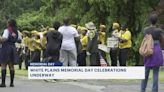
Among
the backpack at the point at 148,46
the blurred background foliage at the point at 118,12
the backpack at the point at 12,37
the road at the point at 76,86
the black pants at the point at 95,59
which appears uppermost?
the blurred background foliage at the point at 118,12

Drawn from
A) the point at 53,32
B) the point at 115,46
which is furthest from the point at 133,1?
the point at 53,32

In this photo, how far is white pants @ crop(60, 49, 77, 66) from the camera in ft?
55.0

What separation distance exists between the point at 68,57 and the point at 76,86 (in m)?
1.69

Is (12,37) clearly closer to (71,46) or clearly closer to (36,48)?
(71,46)

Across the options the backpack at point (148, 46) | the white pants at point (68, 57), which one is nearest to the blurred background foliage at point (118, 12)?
the white pants at point (68, 57)

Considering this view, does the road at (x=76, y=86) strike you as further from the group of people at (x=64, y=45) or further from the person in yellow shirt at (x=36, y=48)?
the person in yellow shirt at (x=36, y=48)

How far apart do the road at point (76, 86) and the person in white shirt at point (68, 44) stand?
2.34 ft

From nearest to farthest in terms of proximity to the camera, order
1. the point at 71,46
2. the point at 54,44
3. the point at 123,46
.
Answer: the point at 71,46, the point at 54,44, the point at 123,46

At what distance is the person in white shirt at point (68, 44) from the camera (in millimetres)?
16609

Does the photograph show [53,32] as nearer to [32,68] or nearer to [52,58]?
[52,58]

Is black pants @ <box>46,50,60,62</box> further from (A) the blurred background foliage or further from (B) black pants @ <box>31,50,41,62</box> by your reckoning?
(A) the blurred background foliage

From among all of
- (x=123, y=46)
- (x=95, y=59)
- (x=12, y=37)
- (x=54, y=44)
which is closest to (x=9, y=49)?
(x=12, y=37)

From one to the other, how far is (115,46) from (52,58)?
119 inches

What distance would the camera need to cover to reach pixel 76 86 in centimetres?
1536
